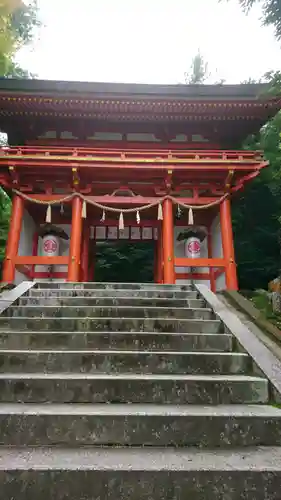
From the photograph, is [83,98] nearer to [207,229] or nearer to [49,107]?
[49,107]

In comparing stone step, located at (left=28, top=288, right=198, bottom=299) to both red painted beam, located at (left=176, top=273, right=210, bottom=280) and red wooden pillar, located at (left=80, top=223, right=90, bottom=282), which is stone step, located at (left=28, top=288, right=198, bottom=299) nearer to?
red painted beam, located at (left=176, top=273, right=210, bottom=280)

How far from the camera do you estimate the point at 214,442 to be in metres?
2.33

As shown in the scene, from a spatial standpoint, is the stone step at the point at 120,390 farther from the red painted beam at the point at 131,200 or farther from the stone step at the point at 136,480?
the red painted beam at the point at 131,200

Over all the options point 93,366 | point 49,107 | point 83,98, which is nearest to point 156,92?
point 83,98

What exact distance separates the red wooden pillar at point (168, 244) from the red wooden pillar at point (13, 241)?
422cm

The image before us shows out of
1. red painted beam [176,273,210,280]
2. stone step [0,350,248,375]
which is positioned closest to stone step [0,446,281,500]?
stone step [0,350,248,375]

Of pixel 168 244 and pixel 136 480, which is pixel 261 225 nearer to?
pixel 168 244

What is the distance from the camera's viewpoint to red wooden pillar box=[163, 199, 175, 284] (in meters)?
9.24

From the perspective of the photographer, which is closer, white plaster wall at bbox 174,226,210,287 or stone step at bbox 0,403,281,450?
stone step at bbox 0,403,281,450

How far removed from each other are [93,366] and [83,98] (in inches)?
Answer: 366

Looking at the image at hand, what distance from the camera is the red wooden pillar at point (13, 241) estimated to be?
8993 mm

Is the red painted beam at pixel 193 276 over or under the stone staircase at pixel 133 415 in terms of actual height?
over

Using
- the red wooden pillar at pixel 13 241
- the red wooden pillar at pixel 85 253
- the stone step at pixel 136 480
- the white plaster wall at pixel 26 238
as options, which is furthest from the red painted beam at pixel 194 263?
the stone step at pixel 136 480

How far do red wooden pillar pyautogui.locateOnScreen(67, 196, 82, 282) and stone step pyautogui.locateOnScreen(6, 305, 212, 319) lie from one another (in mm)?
4539
